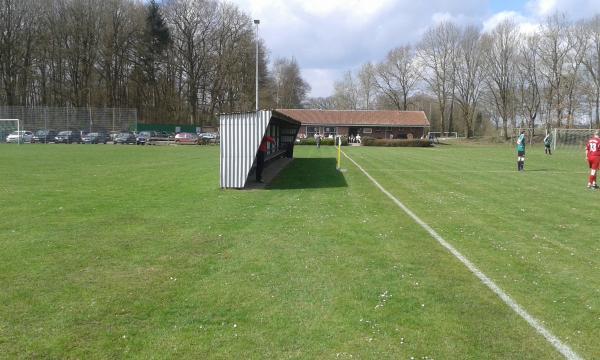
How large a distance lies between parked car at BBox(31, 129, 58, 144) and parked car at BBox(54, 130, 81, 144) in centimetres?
61

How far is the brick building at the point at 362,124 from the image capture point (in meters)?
75.9

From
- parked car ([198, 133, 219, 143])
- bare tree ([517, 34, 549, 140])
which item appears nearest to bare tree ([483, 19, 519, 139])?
bare tree ([517, 34, 549, 140])

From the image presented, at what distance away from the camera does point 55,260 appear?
6551mm

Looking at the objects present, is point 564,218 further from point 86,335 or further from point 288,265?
point 86,335

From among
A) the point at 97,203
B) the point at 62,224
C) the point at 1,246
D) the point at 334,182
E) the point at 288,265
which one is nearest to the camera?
the point at 288,265

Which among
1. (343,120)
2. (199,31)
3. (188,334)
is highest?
(199,31)

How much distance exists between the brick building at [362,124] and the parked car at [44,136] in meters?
33.1

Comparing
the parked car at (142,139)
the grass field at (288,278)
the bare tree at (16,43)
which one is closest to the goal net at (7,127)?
the bare tree at (16,43)

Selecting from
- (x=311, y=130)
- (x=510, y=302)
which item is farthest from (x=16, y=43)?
(x=510, y=302)

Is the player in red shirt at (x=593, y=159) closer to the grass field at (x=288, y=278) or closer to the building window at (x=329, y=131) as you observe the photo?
the grass field at (x=288, y=278)

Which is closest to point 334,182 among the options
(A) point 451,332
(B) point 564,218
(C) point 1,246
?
(B) point 564,218

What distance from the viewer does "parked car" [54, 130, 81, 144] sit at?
5722 centimetres

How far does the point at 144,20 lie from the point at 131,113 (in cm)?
1506

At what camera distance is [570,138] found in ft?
163
